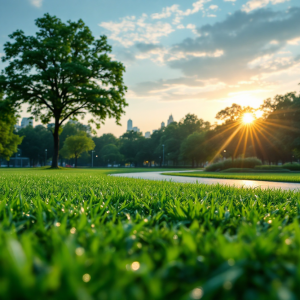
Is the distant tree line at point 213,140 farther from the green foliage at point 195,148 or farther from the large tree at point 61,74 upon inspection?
the large tree at point 61,74

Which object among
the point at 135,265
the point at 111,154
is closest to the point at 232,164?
the point at 135,265

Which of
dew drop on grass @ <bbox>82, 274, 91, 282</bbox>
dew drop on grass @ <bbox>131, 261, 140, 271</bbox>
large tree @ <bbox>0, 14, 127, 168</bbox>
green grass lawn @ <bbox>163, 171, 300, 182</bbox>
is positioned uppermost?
large tree @ <bbox>0, 14, 127, 168</bbox>

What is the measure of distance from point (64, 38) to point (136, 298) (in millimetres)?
29308

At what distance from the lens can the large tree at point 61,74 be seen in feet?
79.7

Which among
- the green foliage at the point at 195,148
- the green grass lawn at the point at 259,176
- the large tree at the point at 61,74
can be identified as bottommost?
the green grass lawn at the point at 259,176

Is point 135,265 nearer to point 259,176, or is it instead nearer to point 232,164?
point 259,176

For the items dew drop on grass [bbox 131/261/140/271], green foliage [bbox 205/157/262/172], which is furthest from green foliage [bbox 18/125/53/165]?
dew drop on grass [bbox 131/261/140/271]

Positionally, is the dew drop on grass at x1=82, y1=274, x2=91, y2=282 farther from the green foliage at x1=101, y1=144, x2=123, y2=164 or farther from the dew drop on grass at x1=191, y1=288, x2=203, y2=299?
the green foliage at x1=101, y1=144, x2=123, y2=164

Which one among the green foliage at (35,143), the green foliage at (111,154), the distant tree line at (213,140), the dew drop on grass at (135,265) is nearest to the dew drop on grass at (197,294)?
the dew drop on grass at (135,265)

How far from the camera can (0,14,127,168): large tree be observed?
24.3 metres

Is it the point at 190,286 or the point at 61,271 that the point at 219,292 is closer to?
the point at 190,286

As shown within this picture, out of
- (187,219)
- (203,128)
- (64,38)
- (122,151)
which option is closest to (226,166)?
(64,38)

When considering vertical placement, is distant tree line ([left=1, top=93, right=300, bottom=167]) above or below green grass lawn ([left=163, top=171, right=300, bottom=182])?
above

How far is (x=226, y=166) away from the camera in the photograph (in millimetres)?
31578
